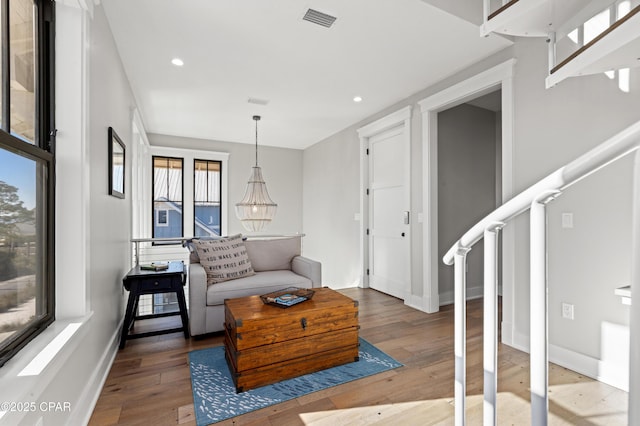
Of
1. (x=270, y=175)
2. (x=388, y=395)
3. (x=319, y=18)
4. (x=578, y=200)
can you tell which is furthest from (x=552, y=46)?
(x=270, y=175)

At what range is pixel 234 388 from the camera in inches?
80.6

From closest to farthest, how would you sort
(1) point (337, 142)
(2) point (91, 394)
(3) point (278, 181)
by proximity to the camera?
(2) point (91, 394) < (1) point (337, 142) < (3) point (278, 181)

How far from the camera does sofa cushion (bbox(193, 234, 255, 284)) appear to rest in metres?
3.08

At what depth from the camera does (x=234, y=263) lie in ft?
10.5

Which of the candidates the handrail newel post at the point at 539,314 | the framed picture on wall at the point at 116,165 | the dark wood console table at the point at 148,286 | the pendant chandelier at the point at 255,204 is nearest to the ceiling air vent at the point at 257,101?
the pendant chandelier at the point at 255,204

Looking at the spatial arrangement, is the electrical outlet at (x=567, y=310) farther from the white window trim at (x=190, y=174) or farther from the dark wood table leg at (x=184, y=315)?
the white window trim at (x=190, y=174)

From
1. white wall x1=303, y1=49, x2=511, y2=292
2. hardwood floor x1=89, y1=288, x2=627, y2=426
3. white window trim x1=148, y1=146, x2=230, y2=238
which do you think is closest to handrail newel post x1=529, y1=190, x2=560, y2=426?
hardwood floor x1=89, y1=288, x2=627, y2=426

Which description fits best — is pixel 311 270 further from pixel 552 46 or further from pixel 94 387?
pixel 552 46

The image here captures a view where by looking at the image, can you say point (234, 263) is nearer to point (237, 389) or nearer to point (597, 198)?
point (237, 389)

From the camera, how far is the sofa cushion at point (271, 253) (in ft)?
11.8

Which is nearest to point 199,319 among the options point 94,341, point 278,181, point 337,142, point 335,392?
point 94,341

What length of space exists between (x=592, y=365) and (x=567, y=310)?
1.20ft

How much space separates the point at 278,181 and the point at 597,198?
5428 mm

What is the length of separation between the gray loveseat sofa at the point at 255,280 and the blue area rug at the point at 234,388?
0.34 m
